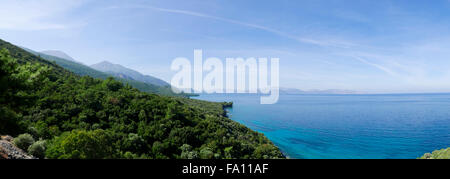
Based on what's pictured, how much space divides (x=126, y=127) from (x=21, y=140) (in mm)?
14484

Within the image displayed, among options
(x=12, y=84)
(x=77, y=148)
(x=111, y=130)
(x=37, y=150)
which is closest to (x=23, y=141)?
(x=37, y=150)

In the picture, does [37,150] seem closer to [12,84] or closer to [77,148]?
[77,148]

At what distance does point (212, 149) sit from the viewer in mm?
26016

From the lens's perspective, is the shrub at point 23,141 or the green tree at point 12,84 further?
the shrub at point 23,141

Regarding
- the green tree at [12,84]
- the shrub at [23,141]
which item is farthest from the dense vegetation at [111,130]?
the green tree at [12,84]

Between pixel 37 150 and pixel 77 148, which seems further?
pixel 77 148

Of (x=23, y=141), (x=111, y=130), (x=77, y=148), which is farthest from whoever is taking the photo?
(x=111, y=130)

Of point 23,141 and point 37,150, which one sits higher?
point 23,141

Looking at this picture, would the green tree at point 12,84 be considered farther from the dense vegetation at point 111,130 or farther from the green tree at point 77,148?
the green tree at point 77,148

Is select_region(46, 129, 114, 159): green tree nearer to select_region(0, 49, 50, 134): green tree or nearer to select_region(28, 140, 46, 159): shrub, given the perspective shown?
select_region(28, 140, 46, 159): shrub

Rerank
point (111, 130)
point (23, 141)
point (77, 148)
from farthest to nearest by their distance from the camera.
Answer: point (111, 130) < point (77, 148) < point (23, 141)

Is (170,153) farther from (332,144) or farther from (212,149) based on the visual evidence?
(332,144)
